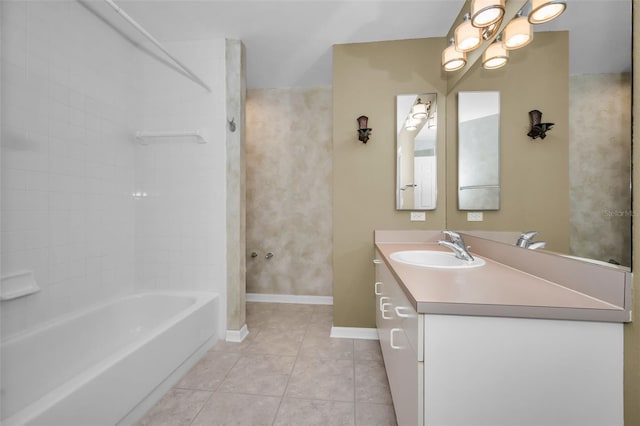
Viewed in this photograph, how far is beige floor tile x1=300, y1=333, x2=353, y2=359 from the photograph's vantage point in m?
2.03

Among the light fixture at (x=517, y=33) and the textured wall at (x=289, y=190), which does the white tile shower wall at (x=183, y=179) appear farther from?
the light fixture at (x=517, y=33)

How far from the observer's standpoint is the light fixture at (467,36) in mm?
1569

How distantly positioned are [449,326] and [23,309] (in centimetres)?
223

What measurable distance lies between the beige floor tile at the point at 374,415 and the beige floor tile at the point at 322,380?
4.0 inches

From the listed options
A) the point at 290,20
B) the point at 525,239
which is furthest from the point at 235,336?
the point at 290,20

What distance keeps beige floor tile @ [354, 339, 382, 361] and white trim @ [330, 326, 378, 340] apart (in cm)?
5

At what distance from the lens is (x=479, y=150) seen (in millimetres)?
1759

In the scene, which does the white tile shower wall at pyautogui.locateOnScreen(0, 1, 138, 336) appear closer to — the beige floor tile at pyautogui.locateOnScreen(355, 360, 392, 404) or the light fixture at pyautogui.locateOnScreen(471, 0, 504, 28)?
the beige floor tile at pyautogui.locateOnScreen(355, 360, 392, 404)

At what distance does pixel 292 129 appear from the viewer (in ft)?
10.6

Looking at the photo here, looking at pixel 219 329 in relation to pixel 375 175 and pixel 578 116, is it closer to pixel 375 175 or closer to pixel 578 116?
pixel 375 175

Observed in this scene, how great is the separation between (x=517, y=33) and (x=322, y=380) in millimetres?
2237

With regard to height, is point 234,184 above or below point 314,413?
above

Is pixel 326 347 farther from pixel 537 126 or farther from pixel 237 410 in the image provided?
pixel 537 126

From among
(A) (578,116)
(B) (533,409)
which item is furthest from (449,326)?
(A) (578,116)
